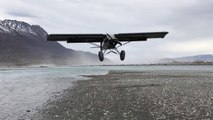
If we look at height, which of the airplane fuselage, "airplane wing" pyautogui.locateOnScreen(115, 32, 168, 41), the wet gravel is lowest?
the wet gravel

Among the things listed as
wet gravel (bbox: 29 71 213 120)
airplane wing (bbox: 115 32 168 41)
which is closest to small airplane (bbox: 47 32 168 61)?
airplane wing (bbox: 115 32 168 41)

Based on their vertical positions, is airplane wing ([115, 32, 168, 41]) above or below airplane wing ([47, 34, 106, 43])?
above

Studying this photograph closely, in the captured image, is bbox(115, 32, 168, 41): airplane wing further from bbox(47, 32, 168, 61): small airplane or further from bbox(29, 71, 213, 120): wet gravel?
bbox(29, 71, 213, 120): wet gravel

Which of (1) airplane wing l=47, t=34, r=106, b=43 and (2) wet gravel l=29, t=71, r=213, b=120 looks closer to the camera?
(2) wet gravel l=29, t=71, r=213, b=120

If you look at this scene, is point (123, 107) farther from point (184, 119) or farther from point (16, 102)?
point (16, 102)

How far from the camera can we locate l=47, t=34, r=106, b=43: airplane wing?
4126cm

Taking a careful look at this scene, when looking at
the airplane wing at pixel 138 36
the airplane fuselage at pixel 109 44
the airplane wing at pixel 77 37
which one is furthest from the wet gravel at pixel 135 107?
the airplane wing at pixel 138 36

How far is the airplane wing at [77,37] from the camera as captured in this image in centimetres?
4126

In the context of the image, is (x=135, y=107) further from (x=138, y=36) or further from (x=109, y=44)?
(x=138, y=36)

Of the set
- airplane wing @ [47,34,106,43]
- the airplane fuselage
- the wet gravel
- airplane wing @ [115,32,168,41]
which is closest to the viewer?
the wet gravel

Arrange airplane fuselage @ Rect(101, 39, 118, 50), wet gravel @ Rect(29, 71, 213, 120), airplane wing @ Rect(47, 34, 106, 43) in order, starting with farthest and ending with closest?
airplane wing @ Rect(47, 34, 106, 43), airplane fuselage @ Rect(101, 39, 118, 50), wet gravel @ Rect(29, 71, 213, 120)

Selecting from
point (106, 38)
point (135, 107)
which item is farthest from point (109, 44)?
point (135, 107)

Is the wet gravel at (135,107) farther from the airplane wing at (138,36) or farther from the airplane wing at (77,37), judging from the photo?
the airplane wing at (138,36)

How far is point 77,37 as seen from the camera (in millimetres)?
42688
